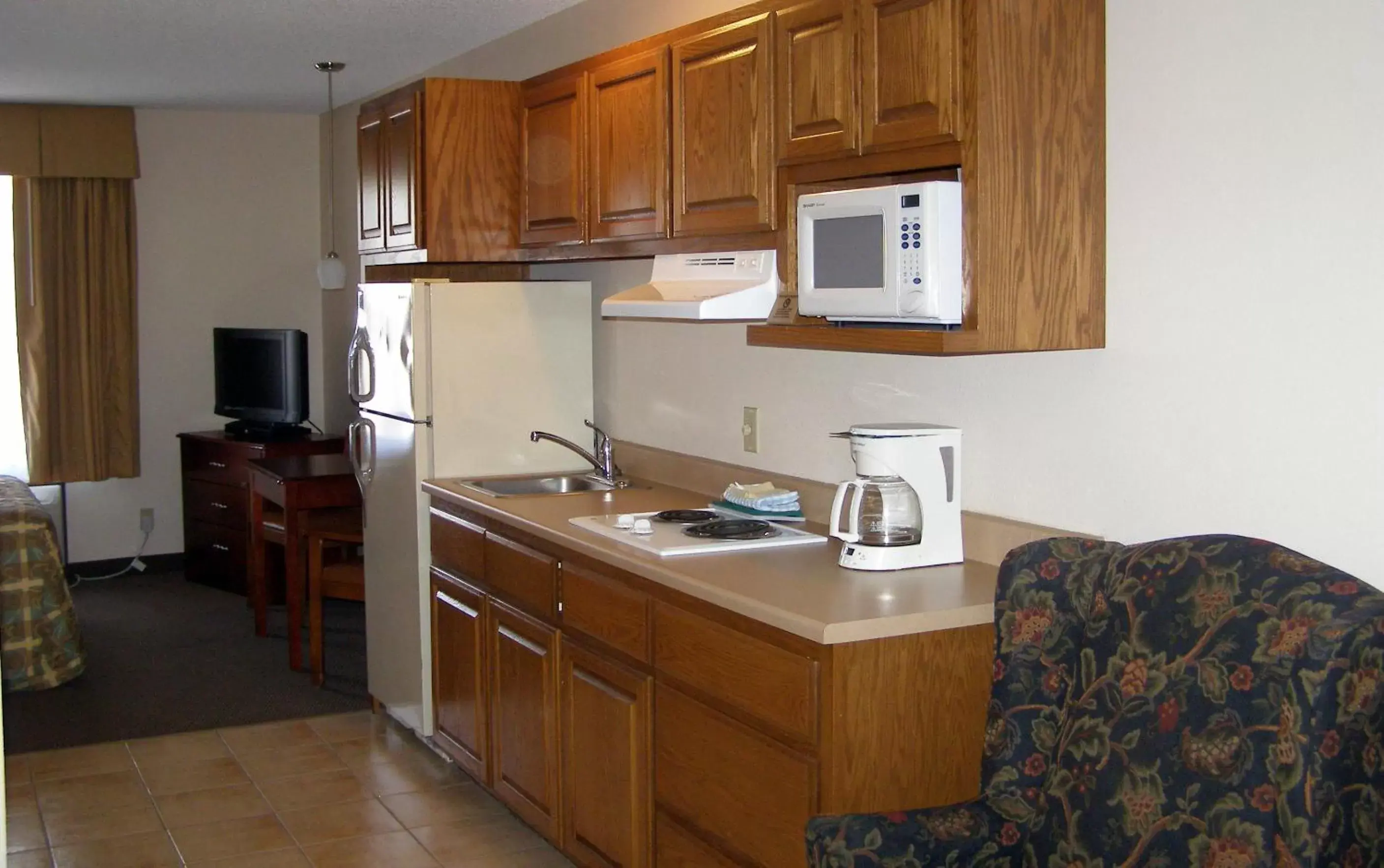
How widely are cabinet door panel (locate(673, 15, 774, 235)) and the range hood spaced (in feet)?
0.24

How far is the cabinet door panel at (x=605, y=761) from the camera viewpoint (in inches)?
119

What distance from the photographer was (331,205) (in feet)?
24.4

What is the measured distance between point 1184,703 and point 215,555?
592 cm

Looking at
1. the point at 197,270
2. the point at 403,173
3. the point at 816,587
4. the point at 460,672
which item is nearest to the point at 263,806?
the point at 460,672

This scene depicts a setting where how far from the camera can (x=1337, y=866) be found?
1.71 metres

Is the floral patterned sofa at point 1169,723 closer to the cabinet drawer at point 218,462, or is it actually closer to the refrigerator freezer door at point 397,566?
the refrigerator freezer door at point 397,566

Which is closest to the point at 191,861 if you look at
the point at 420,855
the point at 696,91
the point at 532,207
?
the point at 420,855

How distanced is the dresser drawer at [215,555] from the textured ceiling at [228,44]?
2175 millimetres

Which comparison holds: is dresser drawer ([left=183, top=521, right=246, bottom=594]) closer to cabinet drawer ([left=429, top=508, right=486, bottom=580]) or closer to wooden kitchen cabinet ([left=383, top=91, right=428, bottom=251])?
wooden kitchen cabinet ([left=383, top=91, right=428, bottom=251])

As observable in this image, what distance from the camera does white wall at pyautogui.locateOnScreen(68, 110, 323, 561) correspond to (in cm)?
724

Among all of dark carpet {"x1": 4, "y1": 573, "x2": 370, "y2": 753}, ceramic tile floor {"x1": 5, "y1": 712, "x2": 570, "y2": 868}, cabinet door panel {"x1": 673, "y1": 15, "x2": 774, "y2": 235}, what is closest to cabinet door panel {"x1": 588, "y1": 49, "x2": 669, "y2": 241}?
cabinet door panel {"x1": 673, "y1": 15, "x2": 774, "y2": 235}

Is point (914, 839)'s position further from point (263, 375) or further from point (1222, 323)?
point (263, 375)

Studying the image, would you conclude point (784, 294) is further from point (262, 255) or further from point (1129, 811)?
point (262, 255)

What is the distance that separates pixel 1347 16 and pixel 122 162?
6320mm
